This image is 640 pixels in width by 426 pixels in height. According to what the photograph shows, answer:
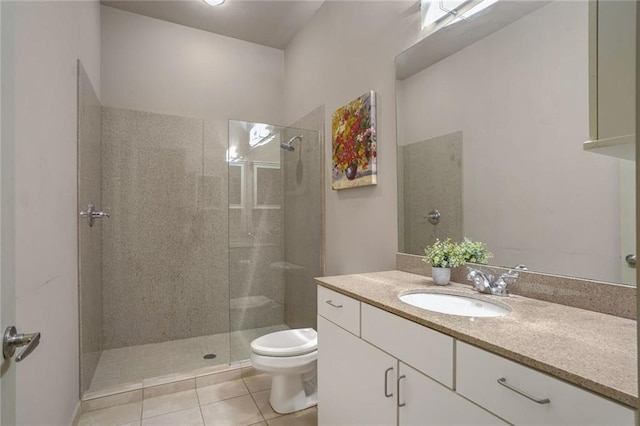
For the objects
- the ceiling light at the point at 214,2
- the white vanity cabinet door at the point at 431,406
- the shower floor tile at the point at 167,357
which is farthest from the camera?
the ceiling light at the point at 214,2

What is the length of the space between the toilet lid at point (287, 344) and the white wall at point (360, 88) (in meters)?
0.56

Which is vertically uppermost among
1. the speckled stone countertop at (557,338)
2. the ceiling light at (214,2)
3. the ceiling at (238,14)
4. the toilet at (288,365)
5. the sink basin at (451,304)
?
the ceiling at (238,14)

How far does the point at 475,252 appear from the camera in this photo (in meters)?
1.42

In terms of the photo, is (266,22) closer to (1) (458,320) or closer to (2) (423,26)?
(2) (423,26)

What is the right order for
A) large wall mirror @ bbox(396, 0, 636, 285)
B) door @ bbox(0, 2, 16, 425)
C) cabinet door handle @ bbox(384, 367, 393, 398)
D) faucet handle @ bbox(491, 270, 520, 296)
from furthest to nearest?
faucet handle @ bbox(491, 270, 520, 296) → cabinet door handle @ bbox(384, 367, 393, 398) → large wall mirror @ bbox(396, 0, 636, 285) → door @ bbox(0, 2, 16, 425)

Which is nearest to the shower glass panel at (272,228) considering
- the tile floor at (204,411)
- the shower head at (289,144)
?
the shower head at (289,144)

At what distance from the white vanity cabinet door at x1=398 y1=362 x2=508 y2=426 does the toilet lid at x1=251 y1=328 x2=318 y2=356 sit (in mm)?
883

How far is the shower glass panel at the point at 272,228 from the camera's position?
265cm

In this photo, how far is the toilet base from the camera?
1.92 m

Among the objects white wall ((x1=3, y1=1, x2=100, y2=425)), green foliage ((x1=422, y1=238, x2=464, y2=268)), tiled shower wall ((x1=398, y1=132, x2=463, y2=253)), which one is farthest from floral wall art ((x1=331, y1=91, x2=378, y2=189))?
white wall ((x1=3, y1=1, x2=100, y2=425))

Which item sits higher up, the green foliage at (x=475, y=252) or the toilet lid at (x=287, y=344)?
the green foliage at (x=475, y=252)

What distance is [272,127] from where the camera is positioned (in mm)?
2730

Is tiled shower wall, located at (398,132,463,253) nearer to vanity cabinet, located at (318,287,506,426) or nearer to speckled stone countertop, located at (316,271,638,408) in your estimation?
speckled stone countertop, located at (316,271,638,408)

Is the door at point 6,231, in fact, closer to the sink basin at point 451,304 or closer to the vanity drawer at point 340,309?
the vanity drawer at point 340,309
